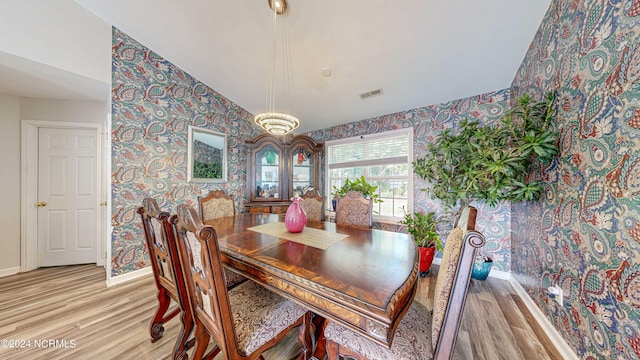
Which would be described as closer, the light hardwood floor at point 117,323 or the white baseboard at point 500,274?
the light hardwood floor at point 117,323

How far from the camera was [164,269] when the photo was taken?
4.58 feet

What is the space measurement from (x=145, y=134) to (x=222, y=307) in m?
2.76

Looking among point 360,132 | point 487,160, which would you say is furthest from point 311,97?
point 487,160

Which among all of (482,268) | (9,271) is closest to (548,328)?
(482,268)

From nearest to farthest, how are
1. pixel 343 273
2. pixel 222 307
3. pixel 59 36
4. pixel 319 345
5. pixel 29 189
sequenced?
pixel 222 307 → pixel 343 273 → pixel 319 345 → pixel 59 36 → pixel 29 189

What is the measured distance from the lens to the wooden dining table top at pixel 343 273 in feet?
2.57

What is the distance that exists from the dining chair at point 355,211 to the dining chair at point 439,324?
104 cm

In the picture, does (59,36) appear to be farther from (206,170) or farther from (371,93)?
(371,93)

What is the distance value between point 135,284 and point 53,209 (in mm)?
1776

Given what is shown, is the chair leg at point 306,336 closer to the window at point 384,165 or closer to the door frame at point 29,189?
the window at point 384,165

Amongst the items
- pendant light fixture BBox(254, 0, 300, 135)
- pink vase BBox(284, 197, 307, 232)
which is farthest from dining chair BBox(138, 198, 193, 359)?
pendant light fixture BBox(254, 0, 300, 135)

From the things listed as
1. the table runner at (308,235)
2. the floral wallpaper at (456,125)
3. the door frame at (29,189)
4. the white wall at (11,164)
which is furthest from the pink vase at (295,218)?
the white wall at (11,164)

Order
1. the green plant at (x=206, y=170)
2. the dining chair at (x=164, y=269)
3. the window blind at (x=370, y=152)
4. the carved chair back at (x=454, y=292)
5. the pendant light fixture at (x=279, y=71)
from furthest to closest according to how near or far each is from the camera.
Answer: the window blind at (x=370, y=152) → the green plant at (x=206, y=170) → the pendant light fixture at (x=279, y=71) → the dining chair at (x=164, y=269) → the carved chair back at (x=454, y=292)

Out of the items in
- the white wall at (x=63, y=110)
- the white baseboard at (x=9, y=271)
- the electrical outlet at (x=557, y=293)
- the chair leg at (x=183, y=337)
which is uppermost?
the white wall at (x=63, y=110)
